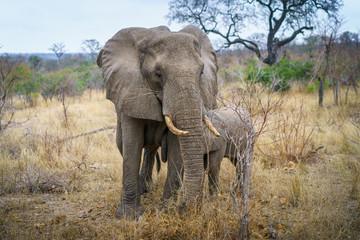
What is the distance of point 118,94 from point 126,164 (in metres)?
0.81

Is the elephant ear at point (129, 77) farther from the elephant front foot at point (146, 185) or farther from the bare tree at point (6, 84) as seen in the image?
the bare tree at point (6, 84)

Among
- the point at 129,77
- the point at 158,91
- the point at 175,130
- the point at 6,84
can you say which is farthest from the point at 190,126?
the point at 6,84

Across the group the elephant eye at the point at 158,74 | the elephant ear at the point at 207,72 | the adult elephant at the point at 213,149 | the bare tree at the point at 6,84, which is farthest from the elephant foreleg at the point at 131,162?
the bare tree at the point at 6,84

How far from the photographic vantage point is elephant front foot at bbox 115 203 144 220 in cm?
357

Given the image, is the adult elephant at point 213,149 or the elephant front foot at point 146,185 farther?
the elephant front foot at point 146,185

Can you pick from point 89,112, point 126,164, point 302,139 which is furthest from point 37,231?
point 89,112

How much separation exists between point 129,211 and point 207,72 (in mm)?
1818

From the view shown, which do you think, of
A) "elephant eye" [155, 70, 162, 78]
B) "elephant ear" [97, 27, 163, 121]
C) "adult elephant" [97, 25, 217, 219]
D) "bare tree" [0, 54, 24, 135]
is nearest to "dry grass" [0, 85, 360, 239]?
"adult elephant" [97, 25, 217, 219]

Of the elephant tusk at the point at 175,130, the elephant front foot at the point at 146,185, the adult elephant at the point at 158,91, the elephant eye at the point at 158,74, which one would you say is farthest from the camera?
the elephant front foot at the point at 146,185

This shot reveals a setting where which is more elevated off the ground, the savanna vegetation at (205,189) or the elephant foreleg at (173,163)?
the elephant foreleg at (173,163)

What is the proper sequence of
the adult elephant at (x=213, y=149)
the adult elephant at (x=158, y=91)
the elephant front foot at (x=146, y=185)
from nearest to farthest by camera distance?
the adult elephant at (x=158, y=91) → the adult elephant at (x=213, y=149) → the elephant front foot at (x=146, y=185)

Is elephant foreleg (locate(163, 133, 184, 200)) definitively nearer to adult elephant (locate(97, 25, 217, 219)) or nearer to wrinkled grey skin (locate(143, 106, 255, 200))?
wrinkled grey skin (locate(143, 106, 255, 200))

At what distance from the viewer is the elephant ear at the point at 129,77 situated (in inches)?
124

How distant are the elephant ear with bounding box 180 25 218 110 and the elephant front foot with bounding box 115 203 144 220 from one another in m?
1.46
